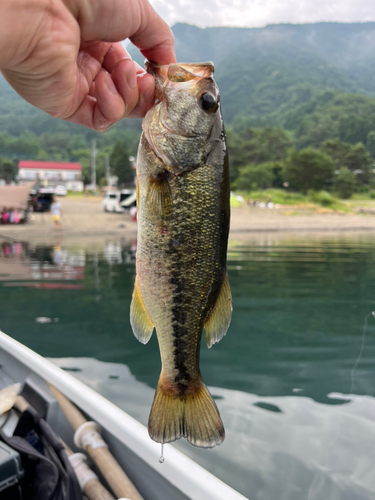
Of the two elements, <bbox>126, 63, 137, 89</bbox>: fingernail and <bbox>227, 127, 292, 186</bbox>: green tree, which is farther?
<bbox>227, 127, 292, 186</bbox>: green tree

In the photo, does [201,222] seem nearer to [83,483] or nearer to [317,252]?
[83,483]

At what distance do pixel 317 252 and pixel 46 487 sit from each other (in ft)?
65.0

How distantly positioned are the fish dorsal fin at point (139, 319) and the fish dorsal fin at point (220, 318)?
28cm

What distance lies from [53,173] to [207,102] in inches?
4066

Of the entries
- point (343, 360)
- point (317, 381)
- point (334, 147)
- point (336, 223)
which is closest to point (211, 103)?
point (317, 381)

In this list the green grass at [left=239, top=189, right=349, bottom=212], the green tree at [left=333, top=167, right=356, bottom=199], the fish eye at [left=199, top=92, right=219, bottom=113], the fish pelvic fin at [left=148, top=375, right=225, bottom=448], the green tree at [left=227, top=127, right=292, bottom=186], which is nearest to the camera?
the fish pelvic fin at [left=148, top=375, right=225, bottom=448]

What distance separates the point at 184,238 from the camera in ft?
5.53

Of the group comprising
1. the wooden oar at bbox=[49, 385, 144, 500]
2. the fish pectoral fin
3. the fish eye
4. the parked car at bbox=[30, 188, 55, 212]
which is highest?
the parked car at bbox=[30, 188, 55, 212]

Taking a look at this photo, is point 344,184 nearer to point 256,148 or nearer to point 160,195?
point 256,148

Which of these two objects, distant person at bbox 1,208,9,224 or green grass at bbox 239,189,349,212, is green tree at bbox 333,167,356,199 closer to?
green grass at bbox 239,189,349,212

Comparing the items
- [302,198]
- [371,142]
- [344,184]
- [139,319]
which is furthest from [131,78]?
[371,142]

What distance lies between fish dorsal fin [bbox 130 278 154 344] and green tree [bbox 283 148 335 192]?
62631 millimetres

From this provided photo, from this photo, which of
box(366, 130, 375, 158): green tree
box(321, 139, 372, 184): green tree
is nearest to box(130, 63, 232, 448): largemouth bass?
box(321, 139, 372, 184): green tree

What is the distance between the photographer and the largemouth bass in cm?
168
